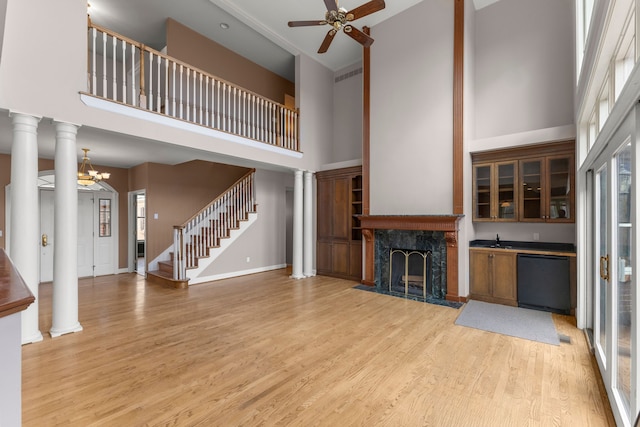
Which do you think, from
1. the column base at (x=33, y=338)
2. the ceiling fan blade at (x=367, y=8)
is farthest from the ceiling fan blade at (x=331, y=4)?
the column base at (x=33, y=338)

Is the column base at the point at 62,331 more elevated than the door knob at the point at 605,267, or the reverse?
the door knob at the point at 605,267

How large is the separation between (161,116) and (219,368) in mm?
3624

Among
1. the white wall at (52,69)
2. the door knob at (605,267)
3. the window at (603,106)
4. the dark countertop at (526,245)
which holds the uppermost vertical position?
the white wall at (52,69)

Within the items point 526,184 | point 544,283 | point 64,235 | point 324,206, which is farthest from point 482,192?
point 64,235

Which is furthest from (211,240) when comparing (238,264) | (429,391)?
(429,391)

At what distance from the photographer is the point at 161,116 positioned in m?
4.41

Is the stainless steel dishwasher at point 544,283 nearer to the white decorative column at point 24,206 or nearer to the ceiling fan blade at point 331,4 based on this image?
the ceiling fan blade at point 331,4

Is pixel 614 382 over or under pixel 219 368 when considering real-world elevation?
over

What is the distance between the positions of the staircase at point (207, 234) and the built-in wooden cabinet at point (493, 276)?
496cm

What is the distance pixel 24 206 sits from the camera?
3.31 metres

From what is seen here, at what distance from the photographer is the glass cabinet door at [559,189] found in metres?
4.36

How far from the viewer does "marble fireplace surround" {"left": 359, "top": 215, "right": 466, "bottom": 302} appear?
16.3 feet

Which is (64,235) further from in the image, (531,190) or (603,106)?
(531,190)

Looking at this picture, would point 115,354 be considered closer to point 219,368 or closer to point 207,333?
point 207,333
